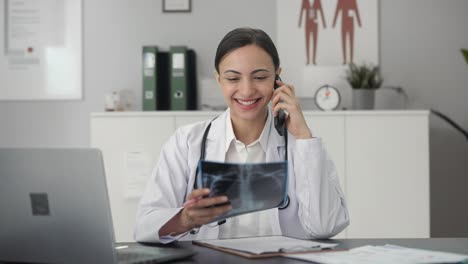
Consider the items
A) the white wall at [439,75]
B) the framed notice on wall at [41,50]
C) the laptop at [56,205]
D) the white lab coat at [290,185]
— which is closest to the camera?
the laptop at [56,205]

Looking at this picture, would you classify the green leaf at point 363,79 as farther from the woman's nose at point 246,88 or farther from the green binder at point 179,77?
the woman's nose at point 246,88

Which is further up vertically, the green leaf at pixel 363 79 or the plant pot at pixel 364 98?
the green leaf at pixel 363 79

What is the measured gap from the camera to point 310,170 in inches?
78.8

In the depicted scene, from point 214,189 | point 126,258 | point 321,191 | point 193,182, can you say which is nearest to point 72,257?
point 126,258

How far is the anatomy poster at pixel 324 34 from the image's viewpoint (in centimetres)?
436

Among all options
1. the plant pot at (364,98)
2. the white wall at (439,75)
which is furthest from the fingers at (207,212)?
the white wall at (439,75)

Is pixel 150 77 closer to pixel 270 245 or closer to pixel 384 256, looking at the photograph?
pixel 270 245

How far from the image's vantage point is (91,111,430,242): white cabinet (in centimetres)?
392

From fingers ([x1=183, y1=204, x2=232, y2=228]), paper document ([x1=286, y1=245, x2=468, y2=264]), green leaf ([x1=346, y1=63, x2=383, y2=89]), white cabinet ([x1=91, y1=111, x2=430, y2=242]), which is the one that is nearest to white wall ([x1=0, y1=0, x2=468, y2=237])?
green leaf ([x1=346, y1=63, x2=383, y2=89])

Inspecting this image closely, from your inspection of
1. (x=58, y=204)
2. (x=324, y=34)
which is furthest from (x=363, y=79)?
(x=58, y=204)

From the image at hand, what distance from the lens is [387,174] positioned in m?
3.94

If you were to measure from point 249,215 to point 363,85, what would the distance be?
220cm

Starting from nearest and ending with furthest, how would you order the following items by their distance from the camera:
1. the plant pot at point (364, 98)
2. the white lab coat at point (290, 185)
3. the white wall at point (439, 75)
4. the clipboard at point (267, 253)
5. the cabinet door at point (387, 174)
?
the clipboard at point (267, 253) < the white lab coat at point (290, 185) < the cabinet door at point (387, 174) < the plant pot at point (364, 98) < the white wall at point (439, 75)

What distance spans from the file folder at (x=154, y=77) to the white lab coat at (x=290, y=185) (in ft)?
6.37
